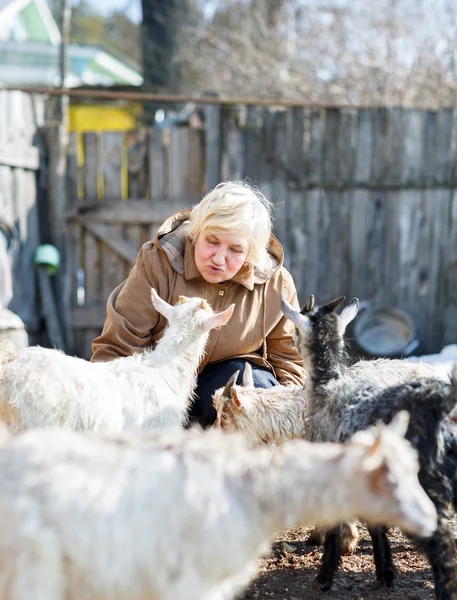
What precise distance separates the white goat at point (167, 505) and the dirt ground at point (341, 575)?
117 cm

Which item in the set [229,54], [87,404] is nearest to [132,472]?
[87,404]

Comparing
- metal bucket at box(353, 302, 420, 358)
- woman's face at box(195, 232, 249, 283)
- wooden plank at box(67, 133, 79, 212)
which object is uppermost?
wooden plank at box(67, 133, 79, 212)

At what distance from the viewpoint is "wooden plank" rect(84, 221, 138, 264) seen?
7561 mm

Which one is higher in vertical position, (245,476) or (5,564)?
(245,476)

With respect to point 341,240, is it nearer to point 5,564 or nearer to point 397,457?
point 397,457

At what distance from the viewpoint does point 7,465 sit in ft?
7.33

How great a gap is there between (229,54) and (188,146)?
376 inches

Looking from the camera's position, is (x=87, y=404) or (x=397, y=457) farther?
(x=87, y=404)

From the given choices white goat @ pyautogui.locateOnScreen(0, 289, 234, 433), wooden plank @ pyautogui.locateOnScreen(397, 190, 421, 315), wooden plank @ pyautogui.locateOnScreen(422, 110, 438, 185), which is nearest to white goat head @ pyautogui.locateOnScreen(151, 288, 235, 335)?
white goat @ pyautogui.locateOnScreen(0, 289, 234, 433)

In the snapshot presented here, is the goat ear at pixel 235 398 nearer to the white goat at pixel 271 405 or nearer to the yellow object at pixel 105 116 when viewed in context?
the white goat at pixel 271 405

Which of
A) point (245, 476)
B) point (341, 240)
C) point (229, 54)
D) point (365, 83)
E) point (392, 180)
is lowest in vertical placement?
point (245, 476)

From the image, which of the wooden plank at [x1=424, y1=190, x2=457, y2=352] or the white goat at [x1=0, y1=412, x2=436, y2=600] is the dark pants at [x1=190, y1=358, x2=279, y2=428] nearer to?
the white goat at [x1=0, y1=412, x2=436, y2=600]

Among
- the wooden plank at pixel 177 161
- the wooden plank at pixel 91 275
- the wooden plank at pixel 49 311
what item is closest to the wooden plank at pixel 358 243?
the wooden plank at pixel 177 161

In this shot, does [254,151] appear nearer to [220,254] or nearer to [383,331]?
[383,331]
